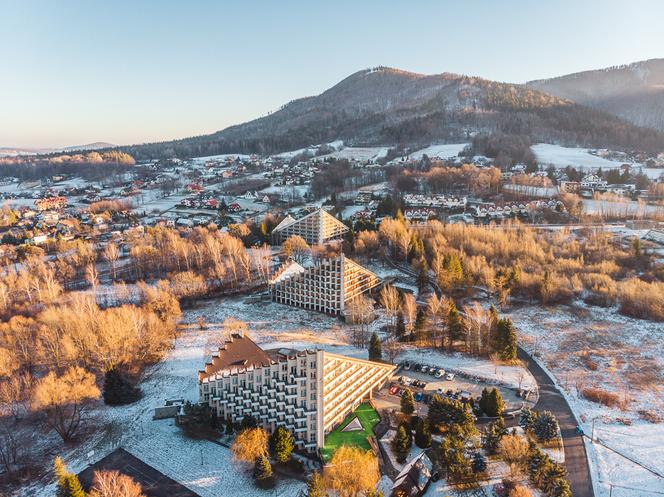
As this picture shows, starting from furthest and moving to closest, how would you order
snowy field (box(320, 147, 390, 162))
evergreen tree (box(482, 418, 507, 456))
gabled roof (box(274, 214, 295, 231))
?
snowy field (box(320, 147, 390, 162)) < gabled roof (box(274, 214, 295, 231)) < evergreen tree (box(482, 418, 507, 456))

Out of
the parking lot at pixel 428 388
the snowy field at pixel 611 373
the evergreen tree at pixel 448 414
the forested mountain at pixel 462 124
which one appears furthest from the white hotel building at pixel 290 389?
the forested mountain at pixel 462 124

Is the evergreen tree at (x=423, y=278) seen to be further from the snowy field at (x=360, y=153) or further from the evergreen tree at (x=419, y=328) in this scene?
the snowy field at (x=360, y=153)

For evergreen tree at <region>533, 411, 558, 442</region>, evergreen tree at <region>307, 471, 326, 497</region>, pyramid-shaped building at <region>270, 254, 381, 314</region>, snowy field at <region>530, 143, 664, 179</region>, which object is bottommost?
evergreen tree at <region>533, 411, 558, 442</region>

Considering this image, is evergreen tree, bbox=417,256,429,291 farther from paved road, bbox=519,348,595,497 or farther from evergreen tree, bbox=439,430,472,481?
evergreen tree, bbox=439,430,472,481

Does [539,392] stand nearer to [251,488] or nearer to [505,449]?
[505,449]

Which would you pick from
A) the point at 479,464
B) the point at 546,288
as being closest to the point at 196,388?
the point at 479,464

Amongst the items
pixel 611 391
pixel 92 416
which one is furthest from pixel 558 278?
pixel 92 416

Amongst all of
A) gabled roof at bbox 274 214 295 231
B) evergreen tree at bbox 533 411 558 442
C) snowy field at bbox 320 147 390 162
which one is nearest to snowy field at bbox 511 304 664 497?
evergreen tree at bbox 533 411 558 442
